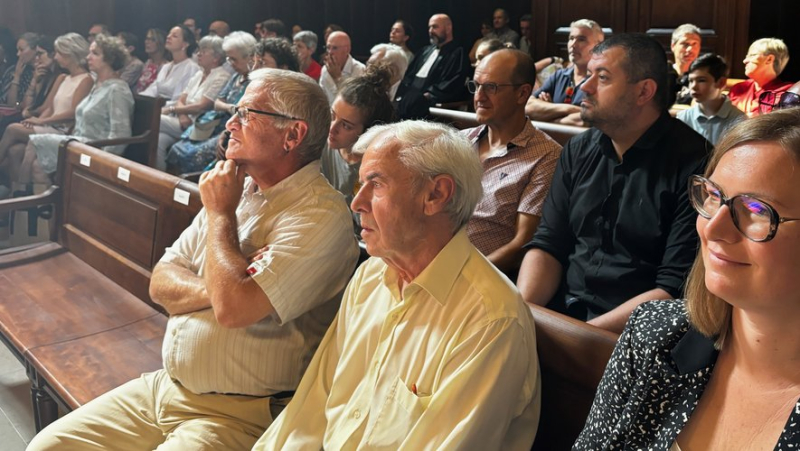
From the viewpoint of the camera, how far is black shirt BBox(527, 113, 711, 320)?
2285 mm

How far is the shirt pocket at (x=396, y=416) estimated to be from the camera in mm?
1552

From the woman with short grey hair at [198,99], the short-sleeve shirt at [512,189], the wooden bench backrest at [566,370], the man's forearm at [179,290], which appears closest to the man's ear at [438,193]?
the wooden bench backrest at [566,370]

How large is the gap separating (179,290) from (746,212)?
149 cm

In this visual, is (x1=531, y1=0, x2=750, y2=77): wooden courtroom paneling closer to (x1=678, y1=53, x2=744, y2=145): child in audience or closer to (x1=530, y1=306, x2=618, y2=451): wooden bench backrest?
(x1=678, y1=53, x2=744, y2=145): child in audience

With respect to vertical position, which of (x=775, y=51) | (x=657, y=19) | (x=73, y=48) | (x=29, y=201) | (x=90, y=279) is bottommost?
(x=90, y=279)

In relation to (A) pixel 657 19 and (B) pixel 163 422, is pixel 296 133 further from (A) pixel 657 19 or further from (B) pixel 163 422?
(A) pixel 657 19

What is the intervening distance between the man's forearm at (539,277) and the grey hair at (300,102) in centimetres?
77

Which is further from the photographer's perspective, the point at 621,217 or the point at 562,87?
the point at 562,87

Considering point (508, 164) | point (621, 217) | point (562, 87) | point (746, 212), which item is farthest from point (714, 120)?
point (746, 212)

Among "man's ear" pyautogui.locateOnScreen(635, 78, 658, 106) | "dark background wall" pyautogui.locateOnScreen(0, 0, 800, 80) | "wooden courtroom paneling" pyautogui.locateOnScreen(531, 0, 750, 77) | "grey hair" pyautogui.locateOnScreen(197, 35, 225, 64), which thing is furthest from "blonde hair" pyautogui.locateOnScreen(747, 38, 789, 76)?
"grey hair" pyautogui.locateOnScreen(197, 35, 225, 64)

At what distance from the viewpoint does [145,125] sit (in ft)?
18.6

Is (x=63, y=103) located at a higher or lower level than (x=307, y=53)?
lower

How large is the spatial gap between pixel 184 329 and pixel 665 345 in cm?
127

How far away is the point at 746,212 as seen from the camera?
114cm
